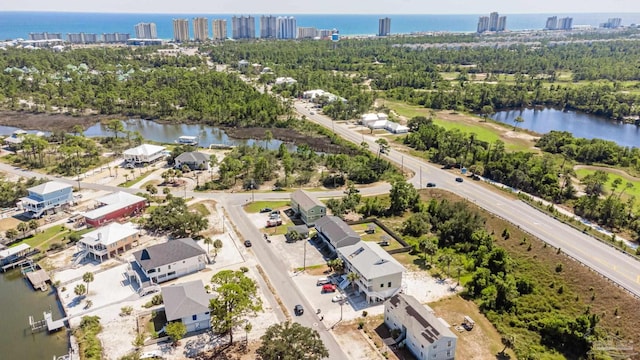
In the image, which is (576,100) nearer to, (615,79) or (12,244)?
(615,79)

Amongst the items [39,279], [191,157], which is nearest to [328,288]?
[39,279]

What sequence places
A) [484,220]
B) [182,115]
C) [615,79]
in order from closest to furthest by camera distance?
[484,220] → [182,115] → [615,79]

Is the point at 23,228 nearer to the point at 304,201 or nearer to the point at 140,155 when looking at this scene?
the point at 140,155

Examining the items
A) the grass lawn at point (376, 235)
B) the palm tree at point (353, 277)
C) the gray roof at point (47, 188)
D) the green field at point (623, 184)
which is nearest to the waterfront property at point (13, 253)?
the gray roof at point (47, 188)

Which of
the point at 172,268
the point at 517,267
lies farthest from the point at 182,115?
the point at 517,267

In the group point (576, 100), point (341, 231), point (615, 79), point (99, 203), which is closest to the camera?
point (341, 231)
